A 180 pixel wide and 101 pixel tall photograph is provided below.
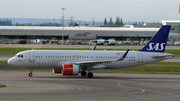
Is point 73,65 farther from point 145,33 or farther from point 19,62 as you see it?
point 145,33

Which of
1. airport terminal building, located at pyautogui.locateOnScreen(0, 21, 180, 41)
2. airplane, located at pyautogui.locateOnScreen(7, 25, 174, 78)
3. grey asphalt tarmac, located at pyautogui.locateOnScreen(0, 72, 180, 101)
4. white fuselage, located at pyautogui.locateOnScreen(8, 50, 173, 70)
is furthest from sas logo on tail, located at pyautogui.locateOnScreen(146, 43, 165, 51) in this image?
airport terminal building, located at pyautogui.locateOnScreen(0, 21, 180, 41)

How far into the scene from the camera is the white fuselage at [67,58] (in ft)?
114

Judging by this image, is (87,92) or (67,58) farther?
(67,58)

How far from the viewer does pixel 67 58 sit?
35.6 metres

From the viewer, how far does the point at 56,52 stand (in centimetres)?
3572

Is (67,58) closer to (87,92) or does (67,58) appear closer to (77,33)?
(87,92)

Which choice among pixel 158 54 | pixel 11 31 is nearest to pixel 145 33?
pixel 11 31

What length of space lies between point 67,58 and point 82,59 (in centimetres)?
196

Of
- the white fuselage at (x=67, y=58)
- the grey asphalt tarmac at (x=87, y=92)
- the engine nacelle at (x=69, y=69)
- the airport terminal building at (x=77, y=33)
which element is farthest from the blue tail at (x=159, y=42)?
the airport terminal building at (x=77, y=33)

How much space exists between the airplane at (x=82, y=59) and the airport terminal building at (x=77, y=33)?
110 m

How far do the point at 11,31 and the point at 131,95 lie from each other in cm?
12897

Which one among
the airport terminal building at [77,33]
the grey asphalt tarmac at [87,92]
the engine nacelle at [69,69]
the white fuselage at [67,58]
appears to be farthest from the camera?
the airport terminal building at [77,33]

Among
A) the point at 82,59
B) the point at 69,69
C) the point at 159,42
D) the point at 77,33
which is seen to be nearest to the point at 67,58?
the point at 82,59

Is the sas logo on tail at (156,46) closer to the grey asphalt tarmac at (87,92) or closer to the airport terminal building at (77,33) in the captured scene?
the grey asphalt tarmac at (87,92)
